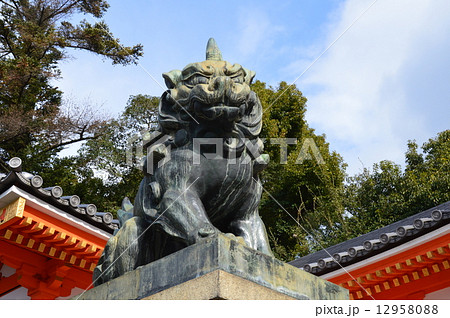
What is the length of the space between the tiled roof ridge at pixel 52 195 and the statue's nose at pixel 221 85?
13.2 feet

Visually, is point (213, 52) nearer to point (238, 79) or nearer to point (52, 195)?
point (238, 79)

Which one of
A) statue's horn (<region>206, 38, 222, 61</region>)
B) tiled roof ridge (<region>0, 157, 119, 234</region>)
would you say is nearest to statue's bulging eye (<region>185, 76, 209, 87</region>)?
statue's horn (<region>206, 38, 222, 61</region>)

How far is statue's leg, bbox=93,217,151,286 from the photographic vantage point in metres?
3.20

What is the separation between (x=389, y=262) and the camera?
7.85 meters

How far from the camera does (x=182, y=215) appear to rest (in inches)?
119

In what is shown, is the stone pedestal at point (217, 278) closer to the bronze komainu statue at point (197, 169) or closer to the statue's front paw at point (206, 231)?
the statue's front paw at point (206, 231)

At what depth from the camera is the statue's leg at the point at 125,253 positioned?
3195 mm

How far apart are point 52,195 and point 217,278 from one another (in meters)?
5.49

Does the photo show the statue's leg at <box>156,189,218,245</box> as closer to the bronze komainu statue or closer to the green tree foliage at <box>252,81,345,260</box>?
the bronze komainu statue

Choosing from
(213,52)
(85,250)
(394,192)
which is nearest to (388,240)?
(85,250)

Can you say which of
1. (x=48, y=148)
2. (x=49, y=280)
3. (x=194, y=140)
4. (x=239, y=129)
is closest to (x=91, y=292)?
(x=194, y=140)

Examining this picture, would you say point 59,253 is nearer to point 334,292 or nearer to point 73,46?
point 334,292

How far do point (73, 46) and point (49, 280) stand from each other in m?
11.8

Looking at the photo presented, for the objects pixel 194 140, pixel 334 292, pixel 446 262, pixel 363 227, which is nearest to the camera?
pixel 334 292
